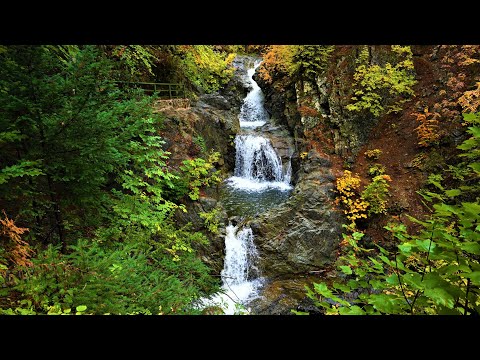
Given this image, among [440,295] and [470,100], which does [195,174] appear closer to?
[440,295]

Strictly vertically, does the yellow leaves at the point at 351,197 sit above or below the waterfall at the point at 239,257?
above

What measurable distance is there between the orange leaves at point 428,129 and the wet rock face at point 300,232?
386 cm

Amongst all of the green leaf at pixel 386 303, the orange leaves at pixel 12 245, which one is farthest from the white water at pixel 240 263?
the green leaf at pixel 386 303

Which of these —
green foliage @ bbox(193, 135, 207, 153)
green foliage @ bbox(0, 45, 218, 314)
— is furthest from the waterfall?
green foliage @ bbox(0, 45, 218, 314)

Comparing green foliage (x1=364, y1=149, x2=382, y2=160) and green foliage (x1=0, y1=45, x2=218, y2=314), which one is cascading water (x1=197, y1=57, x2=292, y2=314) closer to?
green foliage (x1=364, y1=149, x2=382, y2=160)

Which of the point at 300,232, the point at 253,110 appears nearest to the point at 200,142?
the point at 300,232

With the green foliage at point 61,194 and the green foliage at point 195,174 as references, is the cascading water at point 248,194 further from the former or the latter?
the green foliage at point 61,194

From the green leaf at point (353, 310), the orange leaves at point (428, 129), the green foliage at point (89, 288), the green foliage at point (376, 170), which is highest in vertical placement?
the orange leaves at point (428, 129)

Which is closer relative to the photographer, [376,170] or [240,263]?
[240,263]

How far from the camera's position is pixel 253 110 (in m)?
17.7

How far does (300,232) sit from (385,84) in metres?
7.63

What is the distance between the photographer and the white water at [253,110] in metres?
16.6
